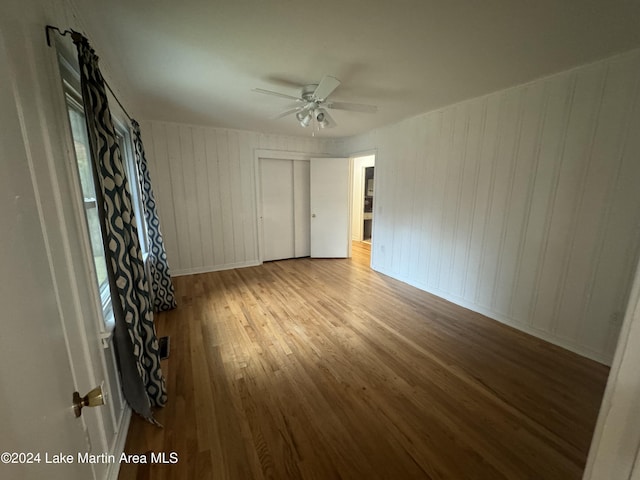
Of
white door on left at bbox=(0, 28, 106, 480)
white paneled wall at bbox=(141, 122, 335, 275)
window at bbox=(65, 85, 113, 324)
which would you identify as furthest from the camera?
white paneled wall at bbox=(141, 122, 335, 275)

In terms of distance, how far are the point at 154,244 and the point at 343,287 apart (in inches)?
98.6

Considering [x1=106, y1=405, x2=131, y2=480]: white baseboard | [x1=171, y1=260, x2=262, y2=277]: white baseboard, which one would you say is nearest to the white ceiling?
[x1=106, y1=405, x2=131, y2=480]: white baseboard

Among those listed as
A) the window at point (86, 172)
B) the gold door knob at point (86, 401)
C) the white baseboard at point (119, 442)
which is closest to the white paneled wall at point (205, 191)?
the window at point (86, 172)

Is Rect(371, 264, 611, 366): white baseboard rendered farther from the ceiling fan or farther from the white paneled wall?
the white paneled wall

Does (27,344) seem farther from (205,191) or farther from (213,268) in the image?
(213,268)

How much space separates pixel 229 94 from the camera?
2.68m

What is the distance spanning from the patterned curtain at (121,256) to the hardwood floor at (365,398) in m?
0.29

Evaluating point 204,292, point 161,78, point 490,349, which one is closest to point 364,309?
point 490,349

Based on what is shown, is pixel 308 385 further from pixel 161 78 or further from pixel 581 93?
pixel 581 93

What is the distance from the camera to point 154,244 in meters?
3.01

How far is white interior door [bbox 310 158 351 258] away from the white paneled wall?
2.70 ft

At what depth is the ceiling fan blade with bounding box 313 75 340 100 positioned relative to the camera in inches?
74.5

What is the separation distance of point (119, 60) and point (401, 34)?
212 centimetres

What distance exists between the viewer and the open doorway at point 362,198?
6.77 metres
